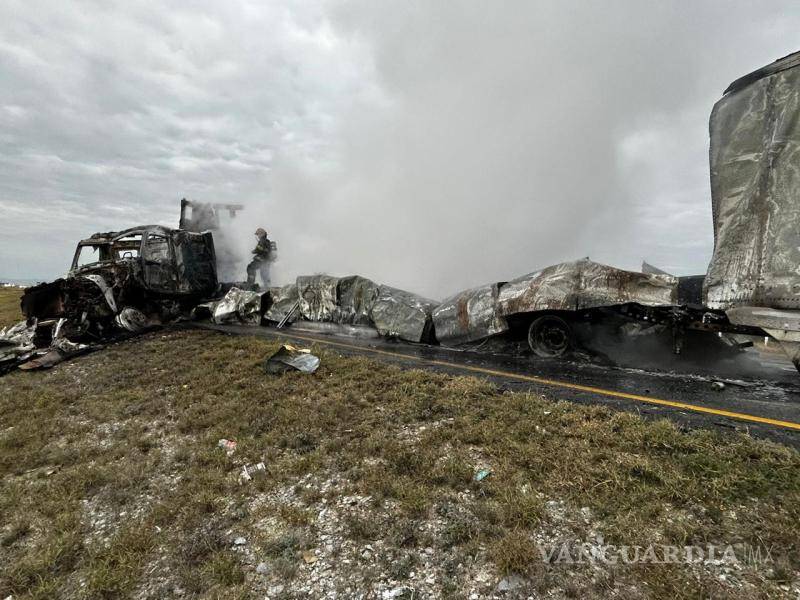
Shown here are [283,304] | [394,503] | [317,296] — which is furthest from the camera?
[283,304]

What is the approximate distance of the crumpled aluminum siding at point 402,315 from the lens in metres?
9.23

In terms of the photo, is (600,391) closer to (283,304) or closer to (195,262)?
(283,304)

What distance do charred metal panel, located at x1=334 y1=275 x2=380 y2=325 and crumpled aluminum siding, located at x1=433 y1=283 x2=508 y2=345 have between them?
88.0 inches

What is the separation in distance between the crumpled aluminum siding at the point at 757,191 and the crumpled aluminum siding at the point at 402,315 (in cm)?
548

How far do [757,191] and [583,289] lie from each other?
2455 mm

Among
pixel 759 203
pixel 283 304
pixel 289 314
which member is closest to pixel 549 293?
pixel 759 203

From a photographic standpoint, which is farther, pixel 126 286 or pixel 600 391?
pixel 126 286

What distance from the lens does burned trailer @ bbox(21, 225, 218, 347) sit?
31.8ft

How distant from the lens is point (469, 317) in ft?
26.7

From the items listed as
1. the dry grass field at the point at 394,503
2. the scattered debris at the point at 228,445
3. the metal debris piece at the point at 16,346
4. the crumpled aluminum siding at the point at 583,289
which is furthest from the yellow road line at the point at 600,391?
the metal debris piece at the point at 16,346

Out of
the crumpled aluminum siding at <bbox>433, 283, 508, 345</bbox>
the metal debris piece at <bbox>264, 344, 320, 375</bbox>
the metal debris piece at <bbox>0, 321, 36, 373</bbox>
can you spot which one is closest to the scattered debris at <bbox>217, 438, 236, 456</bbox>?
the metal debris piece at <bbox>264, 344, 320, 375</bbox>

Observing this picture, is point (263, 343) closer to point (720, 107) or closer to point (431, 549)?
point (431, 549)

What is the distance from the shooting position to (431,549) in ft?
8.21

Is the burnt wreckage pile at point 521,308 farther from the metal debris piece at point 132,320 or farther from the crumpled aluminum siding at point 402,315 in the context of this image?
the metal debris piece at point 132,320
